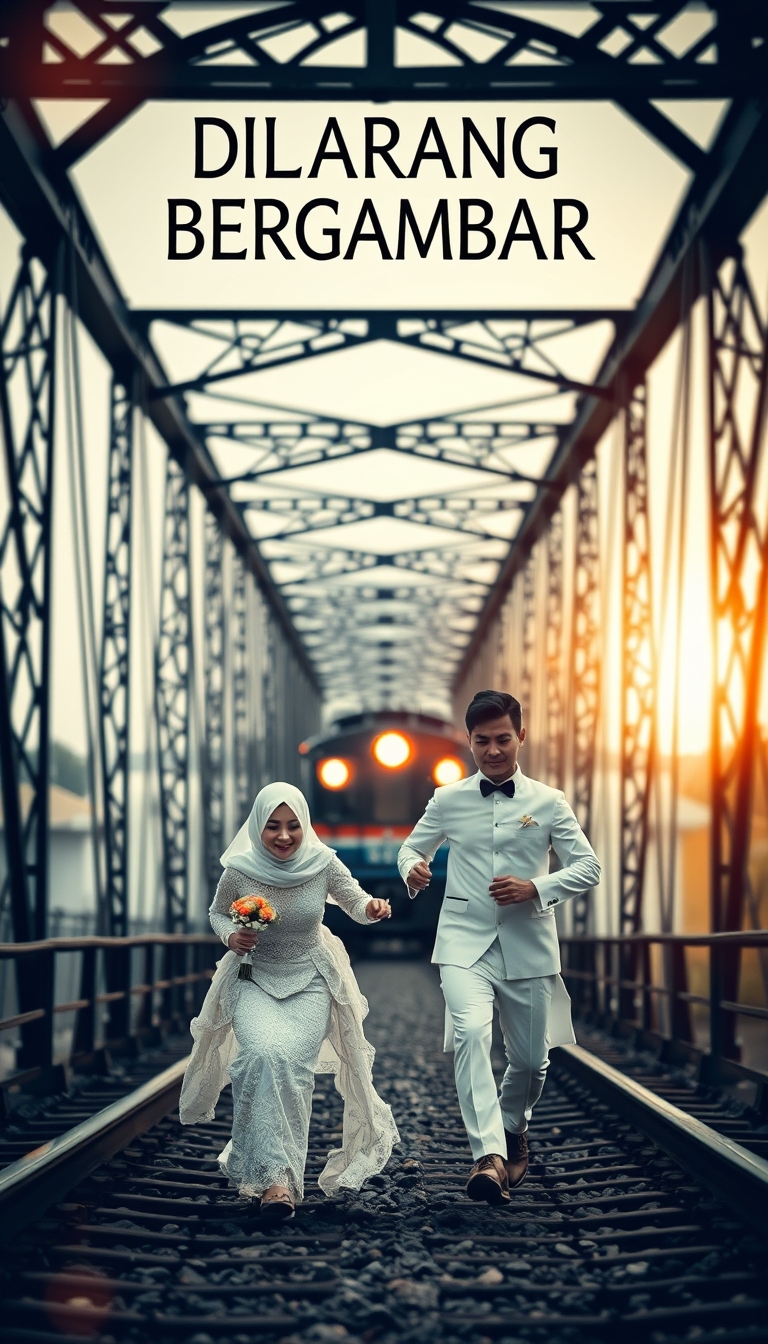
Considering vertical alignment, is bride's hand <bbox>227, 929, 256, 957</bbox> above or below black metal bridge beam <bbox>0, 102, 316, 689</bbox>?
below

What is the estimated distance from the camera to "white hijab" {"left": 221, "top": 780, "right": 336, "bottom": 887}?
186 inches

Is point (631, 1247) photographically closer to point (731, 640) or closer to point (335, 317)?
point (731, 640)

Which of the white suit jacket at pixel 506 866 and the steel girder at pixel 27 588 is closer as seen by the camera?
the white suit jacket at pixel 506 866

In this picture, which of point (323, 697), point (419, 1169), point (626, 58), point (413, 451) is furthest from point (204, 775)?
point (323, 697)

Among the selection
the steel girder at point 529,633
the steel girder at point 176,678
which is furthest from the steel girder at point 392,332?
the steel girder at point 529,633

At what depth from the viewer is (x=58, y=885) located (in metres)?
32.6

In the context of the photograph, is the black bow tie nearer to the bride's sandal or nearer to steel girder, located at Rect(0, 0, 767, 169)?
the bride's sandal

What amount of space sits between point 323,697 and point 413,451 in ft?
104

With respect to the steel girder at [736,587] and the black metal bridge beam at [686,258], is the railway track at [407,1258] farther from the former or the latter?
the black metal bridge beam at [686,258]

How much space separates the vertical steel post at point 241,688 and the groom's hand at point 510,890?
683 inches

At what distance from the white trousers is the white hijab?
560 millimetres

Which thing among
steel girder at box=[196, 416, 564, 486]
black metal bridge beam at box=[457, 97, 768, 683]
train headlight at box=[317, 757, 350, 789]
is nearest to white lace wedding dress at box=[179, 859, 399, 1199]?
black metal bridge beam at box=[457, 97, 768, 683]

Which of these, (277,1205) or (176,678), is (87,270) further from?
(277,1205)

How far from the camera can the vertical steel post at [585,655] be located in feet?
48.8
